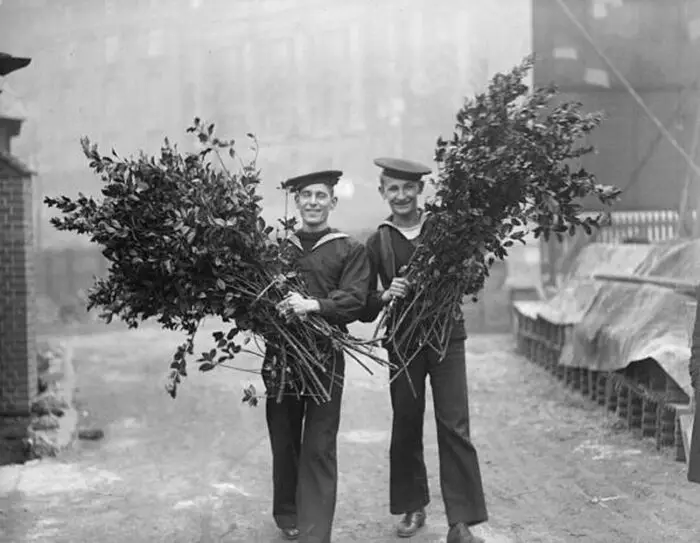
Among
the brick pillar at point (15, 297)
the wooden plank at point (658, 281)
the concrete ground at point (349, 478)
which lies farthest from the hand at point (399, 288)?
the brick pillar at point (15, 297)

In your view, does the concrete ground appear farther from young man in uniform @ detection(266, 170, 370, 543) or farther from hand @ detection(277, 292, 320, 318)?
hand @ detection(277, 292, 320, 318)

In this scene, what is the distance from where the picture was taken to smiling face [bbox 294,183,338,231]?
484 centimetres

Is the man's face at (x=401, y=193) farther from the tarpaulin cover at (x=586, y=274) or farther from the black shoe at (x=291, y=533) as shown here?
the tarpaulin cover at (x=586, y=274)

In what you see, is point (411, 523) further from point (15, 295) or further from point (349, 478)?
point (15, 295)

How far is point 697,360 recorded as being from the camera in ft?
14.0

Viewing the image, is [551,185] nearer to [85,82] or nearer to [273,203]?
[85,82]

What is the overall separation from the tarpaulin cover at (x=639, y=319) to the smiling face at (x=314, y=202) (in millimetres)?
3341

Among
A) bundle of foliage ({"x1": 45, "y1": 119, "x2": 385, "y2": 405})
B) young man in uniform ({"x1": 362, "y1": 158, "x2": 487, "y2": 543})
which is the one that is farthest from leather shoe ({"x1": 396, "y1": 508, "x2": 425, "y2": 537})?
bundle of foliage ({"x1": 45, "y1": 119, "x2": 385, "y2": 405})

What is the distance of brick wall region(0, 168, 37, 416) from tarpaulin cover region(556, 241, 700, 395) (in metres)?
4.83

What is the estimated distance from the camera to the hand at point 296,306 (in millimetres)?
4535

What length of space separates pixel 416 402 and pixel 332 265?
87 cm

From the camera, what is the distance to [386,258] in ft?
16.6

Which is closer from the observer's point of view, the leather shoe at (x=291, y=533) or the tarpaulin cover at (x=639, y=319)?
the leather shoe at (x=291, y=533)

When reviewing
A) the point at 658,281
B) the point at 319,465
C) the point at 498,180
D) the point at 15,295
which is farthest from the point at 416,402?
the point at 658,281
